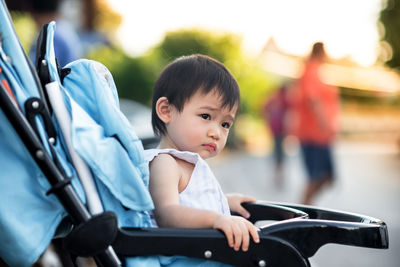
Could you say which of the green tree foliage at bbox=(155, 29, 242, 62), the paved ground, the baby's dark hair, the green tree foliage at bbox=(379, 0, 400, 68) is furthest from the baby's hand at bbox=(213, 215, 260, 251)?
the green tree foliage at bbox=(379, 0, 400, 68)

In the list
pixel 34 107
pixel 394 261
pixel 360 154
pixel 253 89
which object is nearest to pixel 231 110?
pixel 34 107

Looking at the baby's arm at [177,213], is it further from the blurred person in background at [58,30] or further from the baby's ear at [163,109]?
the blurred person in background at [58,30]

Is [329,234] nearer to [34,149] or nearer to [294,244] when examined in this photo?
[294,244]

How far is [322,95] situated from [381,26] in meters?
25.5

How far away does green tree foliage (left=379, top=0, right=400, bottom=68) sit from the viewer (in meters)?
28.2

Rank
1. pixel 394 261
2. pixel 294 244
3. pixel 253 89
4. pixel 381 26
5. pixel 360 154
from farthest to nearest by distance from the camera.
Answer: pixel 381 26 < pixel 253 89 < pixel 360 154 < pixel 394 261 < pixel 294 244

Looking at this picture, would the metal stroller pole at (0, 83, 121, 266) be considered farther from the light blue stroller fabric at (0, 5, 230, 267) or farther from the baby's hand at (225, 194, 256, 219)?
the baby's hand at (225, 194, 256, 219)

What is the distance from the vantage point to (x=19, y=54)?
178 cm

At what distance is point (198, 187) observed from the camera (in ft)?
6.67

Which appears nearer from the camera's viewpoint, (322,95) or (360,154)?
(322,95)

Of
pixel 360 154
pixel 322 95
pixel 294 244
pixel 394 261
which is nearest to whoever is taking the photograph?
pixel 294 244

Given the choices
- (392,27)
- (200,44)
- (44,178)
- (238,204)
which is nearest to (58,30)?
(238,204)

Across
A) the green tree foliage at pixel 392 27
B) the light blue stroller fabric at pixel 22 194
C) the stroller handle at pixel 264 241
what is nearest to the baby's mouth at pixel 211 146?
the stroller handle at pixel 264 241

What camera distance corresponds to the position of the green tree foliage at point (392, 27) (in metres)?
28.2
